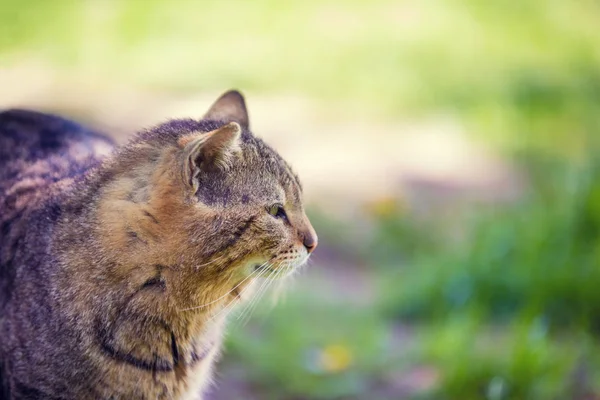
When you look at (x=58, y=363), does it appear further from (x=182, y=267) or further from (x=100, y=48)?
(x=100, y=48)

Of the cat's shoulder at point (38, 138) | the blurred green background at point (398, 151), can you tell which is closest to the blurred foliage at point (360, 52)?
the blurred green background at point (398, 151)

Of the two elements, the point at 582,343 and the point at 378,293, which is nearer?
the point at 582,343

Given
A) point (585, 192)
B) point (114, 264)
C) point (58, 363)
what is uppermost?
point (585, 192)

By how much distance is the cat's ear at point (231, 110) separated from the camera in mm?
2480

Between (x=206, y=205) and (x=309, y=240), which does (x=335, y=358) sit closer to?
(x=309, y=240)

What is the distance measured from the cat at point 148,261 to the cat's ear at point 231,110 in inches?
6.6

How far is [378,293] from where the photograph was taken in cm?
393

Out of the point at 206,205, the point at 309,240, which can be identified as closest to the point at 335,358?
the point at 309,240

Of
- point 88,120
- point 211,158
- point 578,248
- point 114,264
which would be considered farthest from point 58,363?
point 88,120

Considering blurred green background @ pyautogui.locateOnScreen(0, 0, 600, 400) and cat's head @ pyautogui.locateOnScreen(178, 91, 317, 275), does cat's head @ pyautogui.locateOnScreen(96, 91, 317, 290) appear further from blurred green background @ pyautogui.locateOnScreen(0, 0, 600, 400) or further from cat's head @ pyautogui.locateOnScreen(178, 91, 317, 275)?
blurred green background @ pyautogui.locateOnScreen(0, 0, 600, 400)

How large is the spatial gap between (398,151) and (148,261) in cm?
362

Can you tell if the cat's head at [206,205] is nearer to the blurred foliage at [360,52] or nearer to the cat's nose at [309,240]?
the cat's nose at [309,240]

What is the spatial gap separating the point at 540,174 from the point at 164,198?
11.3 ft

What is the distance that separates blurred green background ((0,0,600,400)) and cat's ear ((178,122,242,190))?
1.23 meters
